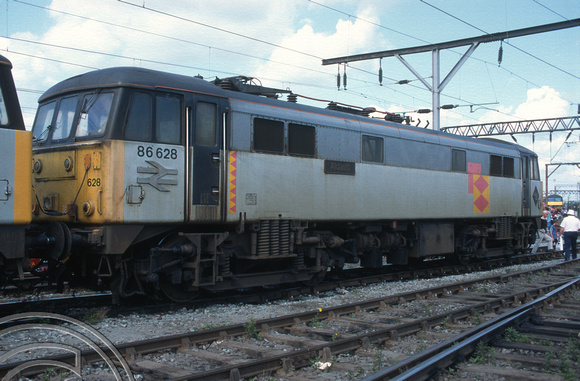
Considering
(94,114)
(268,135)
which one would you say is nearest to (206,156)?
(268,135)

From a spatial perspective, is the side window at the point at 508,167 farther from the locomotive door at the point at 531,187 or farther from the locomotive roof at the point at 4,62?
the locomotive roof at the point at 4,62

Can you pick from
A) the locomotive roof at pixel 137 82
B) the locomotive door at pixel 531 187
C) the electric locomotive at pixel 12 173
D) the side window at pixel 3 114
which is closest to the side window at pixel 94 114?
the locomotive roof at pixel 137 82

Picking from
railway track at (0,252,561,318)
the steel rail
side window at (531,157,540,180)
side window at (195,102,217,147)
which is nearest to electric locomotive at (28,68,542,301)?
side window at (195,102,217,147)

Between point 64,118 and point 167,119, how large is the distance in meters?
1.69

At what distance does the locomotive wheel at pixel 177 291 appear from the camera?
352 inches

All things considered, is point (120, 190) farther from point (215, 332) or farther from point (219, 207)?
point (215, 332)

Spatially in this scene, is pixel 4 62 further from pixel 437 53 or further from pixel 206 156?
pixel 437 53

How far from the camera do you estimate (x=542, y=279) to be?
44.1ft

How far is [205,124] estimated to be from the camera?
918cm

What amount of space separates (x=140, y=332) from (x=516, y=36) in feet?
52.5

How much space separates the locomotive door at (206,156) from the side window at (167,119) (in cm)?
23

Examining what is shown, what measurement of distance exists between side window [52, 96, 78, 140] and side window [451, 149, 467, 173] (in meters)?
10.0

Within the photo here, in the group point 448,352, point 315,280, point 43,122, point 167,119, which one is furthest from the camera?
point 315,280

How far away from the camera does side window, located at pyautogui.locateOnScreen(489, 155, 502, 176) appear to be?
54.8 ft
